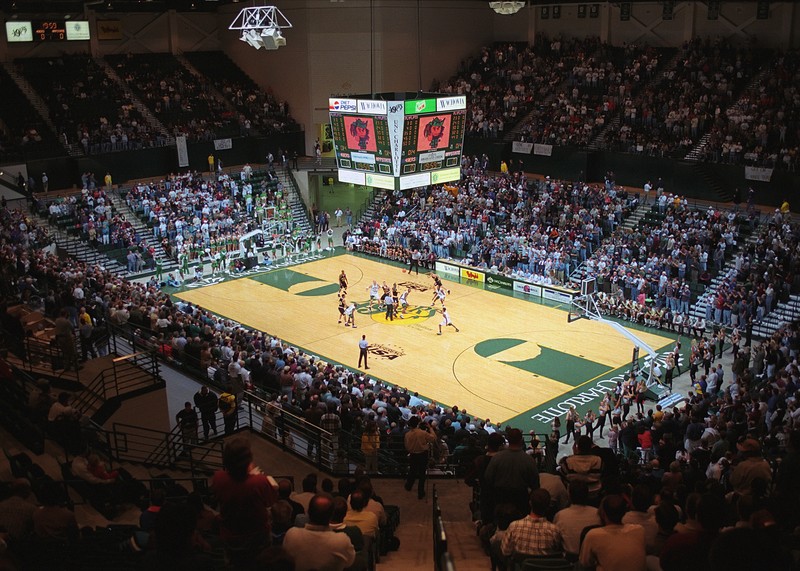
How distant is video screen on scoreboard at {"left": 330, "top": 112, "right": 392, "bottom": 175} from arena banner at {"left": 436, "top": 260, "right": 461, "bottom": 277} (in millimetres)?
11055

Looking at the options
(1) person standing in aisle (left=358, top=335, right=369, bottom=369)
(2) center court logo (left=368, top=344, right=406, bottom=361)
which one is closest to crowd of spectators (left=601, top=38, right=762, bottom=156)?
(2) center court logo (left=368, top=344, right=406, bottom=361)

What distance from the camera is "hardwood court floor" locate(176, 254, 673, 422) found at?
24.6 metres

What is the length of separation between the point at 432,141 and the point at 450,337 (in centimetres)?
728

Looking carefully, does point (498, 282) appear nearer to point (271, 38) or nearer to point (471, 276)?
point (471, 276)

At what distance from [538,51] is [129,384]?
123 ft

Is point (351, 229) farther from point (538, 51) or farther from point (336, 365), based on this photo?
point (336, 365)

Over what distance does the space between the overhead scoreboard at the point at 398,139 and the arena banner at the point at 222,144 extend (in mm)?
20228

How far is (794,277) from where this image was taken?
27.7 m

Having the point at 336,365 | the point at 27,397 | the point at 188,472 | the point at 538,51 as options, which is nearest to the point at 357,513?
the point at 188,472

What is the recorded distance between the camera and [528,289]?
3341 centimetres

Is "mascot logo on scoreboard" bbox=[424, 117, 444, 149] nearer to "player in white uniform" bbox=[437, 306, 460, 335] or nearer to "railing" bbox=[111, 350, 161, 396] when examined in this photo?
"player in white uniform" bbox=[437, 306, 460, 335]

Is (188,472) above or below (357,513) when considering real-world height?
below

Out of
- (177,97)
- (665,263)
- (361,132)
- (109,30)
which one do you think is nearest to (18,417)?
(361,132)

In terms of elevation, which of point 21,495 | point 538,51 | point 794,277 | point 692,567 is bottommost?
point 794,277
